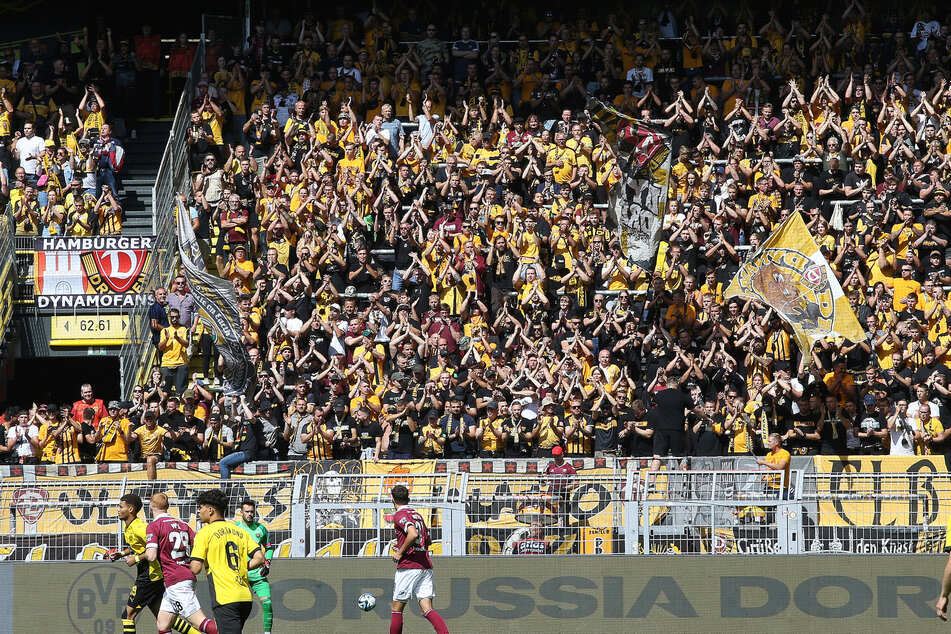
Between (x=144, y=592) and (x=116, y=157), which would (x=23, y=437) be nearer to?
(x=116, y=157)

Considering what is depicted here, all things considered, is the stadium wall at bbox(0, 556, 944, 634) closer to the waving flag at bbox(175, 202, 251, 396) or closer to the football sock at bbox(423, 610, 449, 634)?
the football sock at bbox(423, 610, 449, 634)

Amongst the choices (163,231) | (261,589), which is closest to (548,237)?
(163,231)

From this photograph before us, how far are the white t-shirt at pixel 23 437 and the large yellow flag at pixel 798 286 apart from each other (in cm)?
967

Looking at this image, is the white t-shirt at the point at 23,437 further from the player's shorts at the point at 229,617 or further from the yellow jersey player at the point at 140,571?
the player's shorts at the point at 229,617

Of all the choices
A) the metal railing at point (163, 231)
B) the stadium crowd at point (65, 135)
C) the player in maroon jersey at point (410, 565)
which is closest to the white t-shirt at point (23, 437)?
the metal railing at point (163, 231)

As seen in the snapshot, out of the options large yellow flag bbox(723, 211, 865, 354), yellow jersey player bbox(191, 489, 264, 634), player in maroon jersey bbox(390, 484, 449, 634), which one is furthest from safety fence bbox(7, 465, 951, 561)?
large yellow flag bbox(723, 211, 865, 354)

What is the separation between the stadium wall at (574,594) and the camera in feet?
46.4

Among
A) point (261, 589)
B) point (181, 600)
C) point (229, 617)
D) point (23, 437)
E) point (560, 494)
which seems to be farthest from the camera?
point (23, 437)

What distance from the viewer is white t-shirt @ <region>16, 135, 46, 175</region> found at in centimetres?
2334

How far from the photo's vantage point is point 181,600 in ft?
38.9

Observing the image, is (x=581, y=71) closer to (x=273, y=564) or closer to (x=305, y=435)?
(x=305, y=435)

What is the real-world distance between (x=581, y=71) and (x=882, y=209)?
19.2ft

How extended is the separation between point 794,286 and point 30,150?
12.8 metres

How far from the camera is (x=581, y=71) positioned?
2367 centimetres
